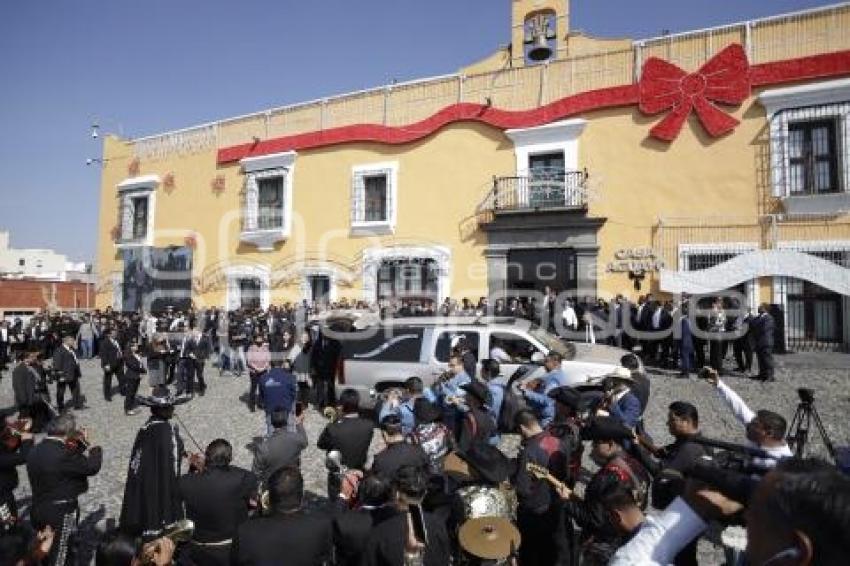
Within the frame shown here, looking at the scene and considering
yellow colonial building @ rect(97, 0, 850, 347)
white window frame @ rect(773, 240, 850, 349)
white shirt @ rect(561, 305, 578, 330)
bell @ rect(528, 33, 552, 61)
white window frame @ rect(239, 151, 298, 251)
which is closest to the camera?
white window frame @ rect(773, 240, 850, 349)

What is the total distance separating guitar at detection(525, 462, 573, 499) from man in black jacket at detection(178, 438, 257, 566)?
82.2 inches

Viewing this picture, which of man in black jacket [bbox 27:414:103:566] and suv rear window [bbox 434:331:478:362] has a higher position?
suv rear window [bbox 434:331:478:362]

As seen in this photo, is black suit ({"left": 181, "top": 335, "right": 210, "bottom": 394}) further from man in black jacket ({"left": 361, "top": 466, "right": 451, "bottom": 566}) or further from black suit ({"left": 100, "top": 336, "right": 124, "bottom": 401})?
man in black jacket ({"left": 361, "top": 466, "right": 451, "bottom": 566})

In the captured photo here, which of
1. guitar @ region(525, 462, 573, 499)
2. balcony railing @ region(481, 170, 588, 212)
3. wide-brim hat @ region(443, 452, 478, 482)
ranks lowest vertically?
wide-brim hat @ region(443, 452, 478, 482)

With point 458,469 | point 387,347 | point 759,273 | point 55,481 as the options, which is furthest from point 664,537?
point 759,273

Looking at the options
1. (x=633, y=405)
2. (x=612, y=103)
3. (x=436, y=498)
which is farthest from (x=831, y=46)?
(x=436, y=498)

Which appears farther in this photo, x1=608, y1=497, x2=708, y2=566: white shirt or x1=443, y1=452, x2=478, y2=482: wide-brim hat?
x1=443, y1=452, x2=478, y2=482: wide-brim hat

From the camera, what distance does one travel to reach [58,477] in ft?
14.8

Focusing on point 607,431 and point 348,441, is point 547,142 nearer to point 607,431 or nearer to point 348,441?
point 348,441

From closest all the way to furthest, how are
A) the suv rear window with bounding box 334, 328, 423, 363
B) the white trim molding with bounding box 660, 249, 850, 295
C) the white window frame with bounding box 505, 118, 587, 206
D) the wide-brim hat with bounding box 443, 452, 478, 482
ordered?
the wide-brim hat with bounding box 443, 452, 478, 482, the suv rear window with bounding box 334, 328, 423, 363, the white trim molding with bounding box 660, 249, 850, 295, the white window frame with bounding box 505, 118, 587, 206

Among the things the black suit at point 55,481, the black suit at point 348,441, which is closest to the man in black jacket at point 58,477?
the black suit at point 55,481

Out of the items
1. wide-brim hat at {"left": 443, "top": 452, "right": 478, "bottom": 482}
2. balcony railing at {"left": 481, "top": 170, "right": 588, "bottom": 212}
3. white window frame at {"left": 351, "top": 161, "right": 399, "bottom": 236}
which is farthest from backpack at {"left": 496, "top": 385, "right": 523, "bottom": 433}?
white window frame at {"left": 351, "top": 161, "right": 399, "bottom": 236}

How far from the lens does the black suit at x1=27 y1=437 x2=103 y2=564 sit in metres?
4.46

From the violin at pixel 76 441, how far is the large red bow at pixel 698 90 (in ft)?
50.1
